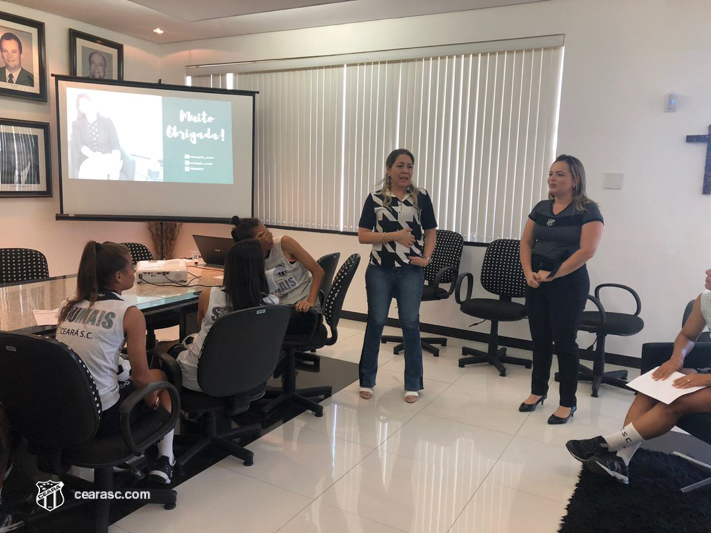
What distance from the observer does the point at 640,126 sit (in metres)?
3.98

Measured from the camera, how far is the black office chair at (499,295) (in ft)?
13.0

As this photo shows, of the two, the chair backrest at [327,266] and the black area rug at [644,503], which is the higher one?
the chair backrest at [327,266]

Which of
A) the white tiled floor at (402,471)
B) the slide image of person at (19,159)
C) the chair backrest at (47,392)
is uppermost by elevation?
the slide image of person at (19,159)

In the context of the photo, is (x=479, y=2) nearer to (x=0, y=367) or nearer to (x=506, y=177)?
(x=506, y=177)

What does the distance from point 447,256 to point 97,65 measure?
159 inches

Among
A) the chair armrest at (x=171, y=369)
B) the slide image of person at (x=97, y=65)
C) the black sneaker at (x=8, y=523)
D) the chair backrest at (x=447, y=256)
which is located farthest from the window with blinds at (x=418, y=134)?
the black sneaker at (x=8, y=523)

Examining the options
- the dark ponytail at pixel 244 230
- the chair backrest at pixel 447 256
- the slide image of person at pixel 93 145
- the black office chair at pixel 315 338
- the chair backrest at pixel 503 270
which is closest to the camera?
the dark ponytail at pixel 244 230

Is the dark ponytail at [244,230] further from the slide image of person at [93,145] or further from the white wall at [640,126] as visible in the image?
the slide image of person at [93,145]

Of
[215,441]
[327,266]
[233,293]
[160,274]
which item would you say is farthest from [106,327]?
[327,266]

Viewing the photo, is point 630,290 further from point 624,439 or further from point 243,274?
point 243,274

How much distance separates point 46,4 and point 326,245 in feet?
11.0

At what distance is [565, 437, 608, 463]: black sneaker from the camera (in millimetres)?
2443

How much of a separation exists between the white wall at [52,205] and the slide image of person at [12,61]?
18 centimetres

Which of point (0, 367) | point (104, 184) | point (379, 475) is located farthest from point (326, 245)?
point (0, 367)
